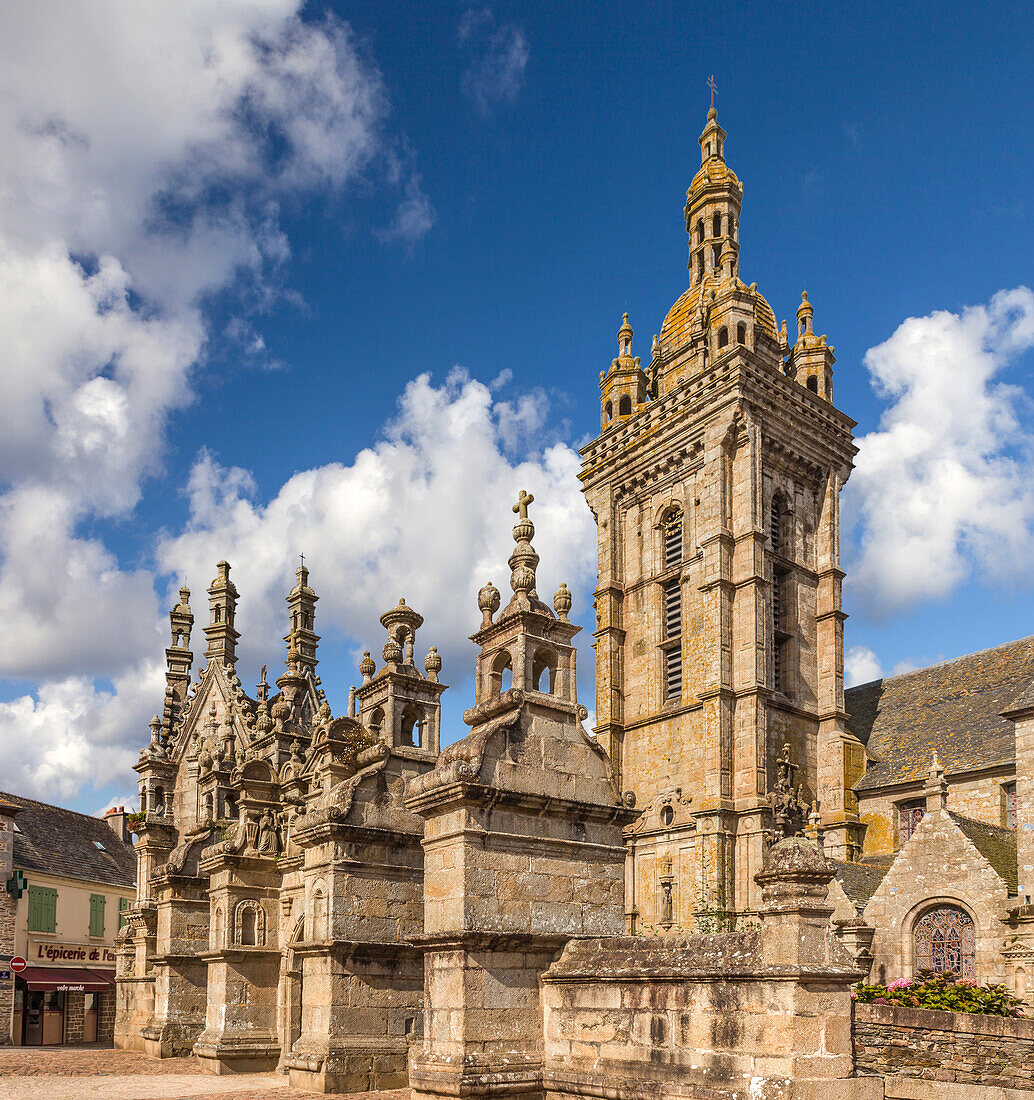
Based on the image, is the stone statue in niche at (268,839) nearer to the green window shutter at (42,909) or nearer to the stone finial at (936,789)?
the stone finial at (936,789)

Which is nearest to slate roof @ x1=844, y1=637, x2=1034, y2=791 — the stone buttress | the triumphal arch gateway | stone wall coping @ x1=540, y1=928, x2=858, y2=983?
the triumphal arch gateway

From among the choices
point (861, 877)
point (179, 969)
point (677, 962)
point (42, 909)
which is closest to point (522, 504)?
point (677, 962)

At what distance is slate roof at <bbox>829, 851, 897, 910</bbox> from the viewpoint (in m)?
26.1

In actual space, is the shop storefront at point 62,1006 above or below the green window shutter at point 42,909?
below

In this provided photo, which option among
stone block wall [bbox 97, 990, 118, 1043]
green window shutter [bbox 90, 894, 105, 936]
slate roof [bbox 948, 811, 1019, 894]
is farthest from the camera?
green window shutter [bbox 90, 894, 105, 936]

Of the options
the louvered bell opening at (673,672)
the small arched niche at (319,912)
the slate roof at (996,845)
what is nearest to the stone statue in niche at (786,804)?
the louvered bell opening at (673,672)

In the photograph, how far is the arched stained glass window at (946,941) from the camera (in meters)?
23.0

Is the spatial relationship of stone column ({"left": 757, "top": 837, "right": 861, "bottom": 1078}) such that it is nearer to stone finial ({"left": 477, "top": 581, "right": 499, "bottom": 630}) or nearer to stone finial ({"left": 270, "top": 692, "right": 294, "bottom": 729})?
stone finial ({"left": 477, "top": 581, "right": 499, "bottom": 630})

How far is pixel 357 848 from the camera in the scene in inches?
555

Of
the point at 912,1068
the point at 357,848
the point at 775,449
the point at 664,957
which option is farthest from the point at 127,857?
the point at 664,957

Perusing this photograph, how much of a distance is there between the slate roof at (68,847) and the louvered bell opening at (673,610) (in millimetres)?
22694

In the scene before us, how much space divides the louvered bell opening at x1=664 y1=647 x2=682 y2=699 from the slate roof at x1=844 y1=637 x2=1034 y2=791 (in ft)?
21.2

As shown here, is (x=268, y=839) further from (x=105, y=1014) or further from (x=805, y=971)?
(x=105, y=1014)

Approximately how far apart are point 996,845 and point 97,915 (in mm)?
30234
